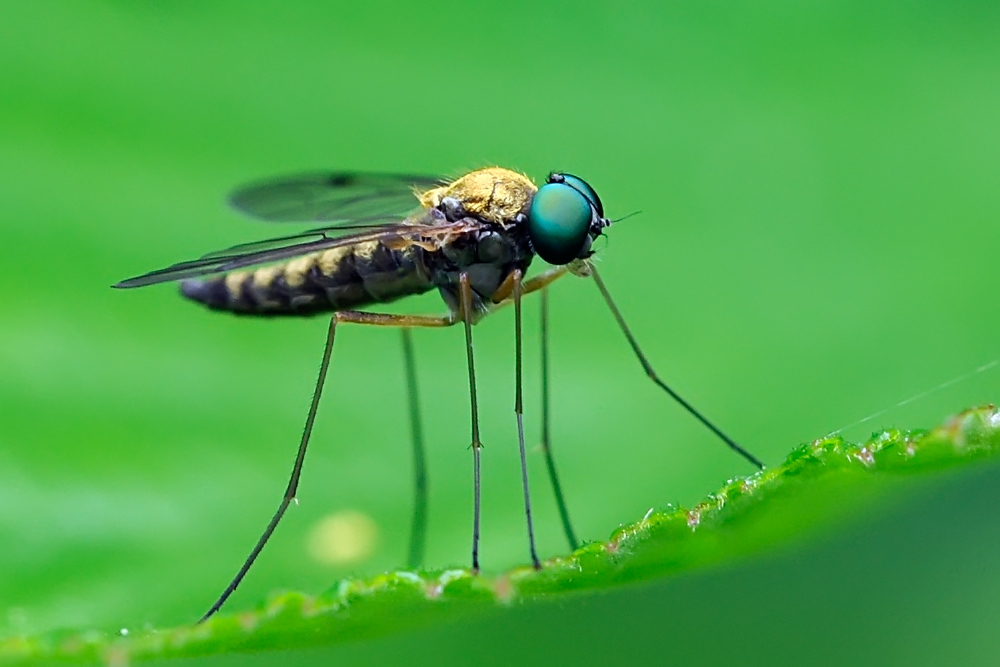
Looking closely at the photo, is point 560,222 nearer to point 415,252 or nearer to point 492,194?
point 492,194

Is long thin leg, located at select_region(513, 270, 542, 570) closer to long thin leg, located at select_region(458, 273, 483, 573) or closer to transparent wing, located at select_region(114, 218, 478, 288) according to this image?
long thin leg, located at select_region(458, 273, 483, 573)

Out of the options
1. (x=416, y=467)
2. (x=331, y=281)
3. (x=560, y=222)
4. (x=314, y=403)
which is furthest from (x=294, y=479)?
(x=560, y=222)

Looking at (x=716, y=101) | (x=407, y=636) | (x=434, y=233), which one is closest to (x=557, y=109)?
(x=716, y=101)

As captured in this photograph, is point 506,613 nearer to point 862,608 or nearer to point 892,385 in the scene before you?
point 862,608

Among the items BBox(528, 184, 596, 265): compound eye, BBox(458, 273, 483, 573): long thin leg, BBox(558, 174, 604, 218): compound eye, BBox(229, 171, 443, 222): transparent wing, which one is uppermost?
BBox(229, 171, 443, 222): transparent wing

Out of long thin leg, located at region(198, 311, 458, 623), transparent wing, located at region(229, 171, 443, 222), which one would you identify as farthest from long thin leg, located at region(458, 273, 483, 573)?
transparent wing, located at region(229, 171, 443, 222)

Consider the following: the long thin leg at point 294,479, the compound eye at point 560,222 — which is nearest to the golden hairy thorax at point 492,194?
the compound eye at point 560,222
